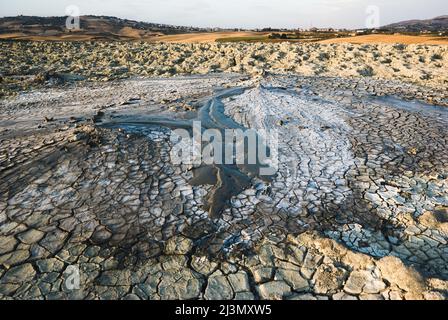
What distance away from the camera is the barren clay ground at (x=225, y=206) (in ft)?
11.0

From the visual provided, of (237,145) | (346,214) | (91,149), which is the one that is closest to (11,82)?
(91,149)

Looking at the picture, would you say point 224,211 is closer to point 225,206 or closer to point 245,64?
point 225,206

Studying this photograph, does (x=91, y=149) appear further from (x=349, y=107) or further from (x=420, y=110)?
(x=420, y=110)

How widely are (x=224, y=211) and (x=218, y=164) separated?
4.64 ft

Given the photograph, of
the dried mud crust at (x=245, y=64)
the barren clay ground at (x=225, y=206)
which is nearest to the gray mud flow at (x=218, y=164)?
the barren clay ground at (x=225, y=206)

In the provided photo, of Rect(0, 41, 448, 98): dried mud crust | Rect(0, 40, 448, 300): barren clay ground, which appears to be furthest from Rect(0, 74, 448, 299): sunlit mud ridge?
Rect(0, 41, 448, 98): dried mud crust

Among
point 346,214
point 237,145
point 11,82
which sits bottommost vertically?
point 346,214

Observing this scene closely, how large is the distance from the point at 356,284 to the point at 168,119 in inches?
218

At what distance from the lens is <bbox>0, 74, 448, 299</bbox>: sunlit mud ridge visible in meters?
3.34

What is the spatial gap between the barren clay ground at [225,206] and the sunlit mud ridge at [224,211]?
0.8 inches

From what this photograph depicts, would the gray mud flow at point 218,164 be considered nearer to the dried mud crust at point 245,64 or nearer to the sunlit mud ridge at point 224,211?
the sunlit mud ridge at point 224,211

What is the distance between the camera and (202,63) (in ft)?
57.3

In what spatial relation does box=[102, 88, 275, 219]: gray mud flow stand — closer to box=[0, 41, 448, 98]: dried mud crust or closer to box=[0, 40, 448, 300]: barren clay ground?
box=[0, 40, 448, 300]: barren clay ground

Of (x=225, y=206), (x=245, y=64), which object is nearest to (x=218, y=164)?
(x=225, y=206)
